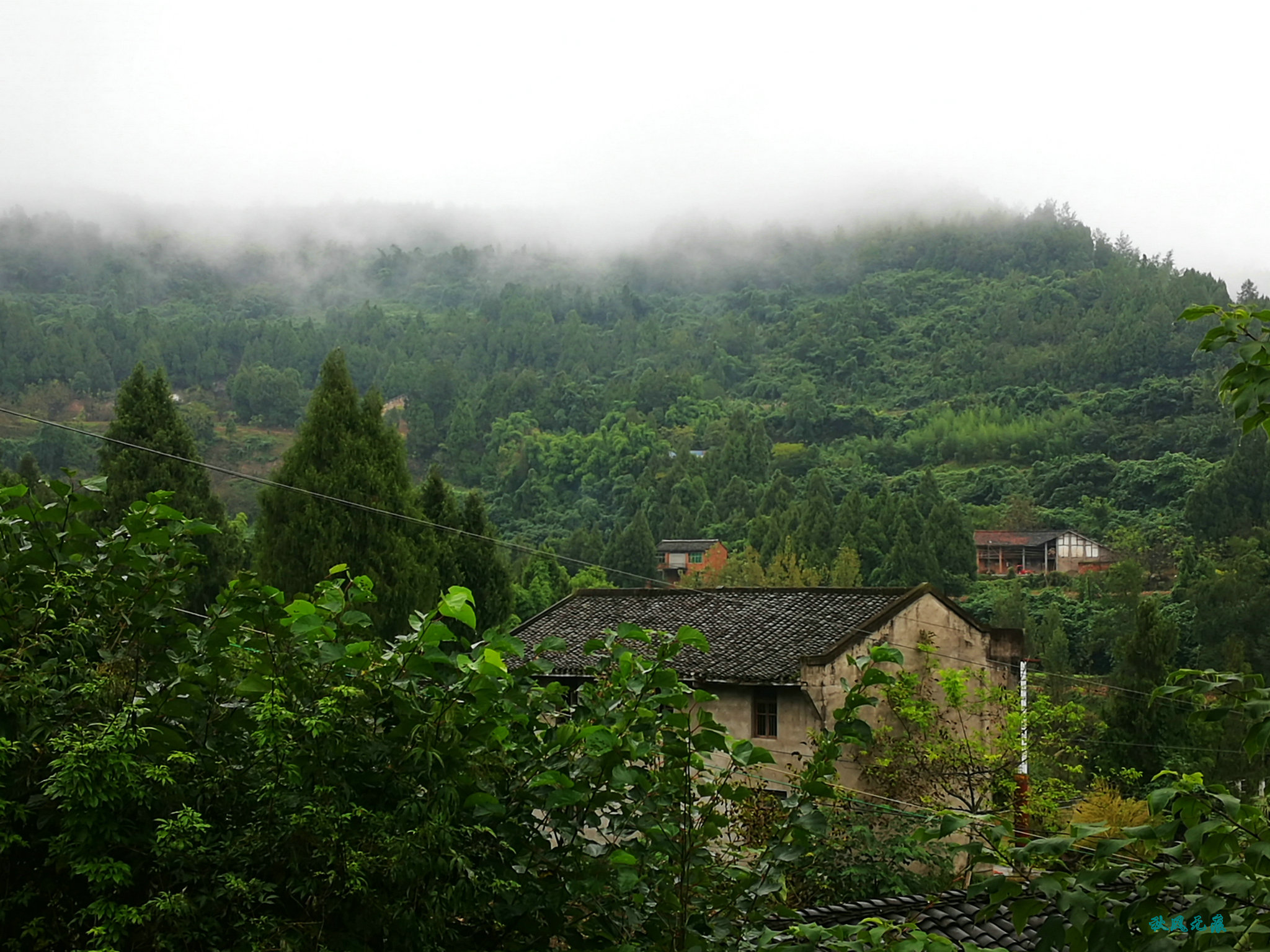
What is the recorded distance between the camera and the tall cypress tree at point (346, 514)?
23.9m

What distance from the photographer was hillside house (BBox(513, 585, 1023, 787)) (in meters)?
17.1

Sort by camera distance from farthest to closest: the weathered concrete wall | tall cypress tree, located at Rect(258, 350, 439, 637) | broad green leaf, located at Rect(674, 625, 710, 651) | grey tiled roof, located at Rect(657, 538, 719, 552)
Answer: grey tiled roof, located at Rect(657, 538, 719, 552) < tall cypress tree, located at Rect(258, 350, 439, 637) < the weathered concrete wall < broad green leaf, located at Rect(674, 625, 710, 651)

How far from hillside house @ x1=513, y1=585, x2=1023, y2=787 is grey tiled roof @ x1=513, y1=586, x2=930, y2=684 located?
0.02 m

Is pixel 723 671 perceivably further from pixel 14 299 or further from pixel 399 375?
pixel 14 299

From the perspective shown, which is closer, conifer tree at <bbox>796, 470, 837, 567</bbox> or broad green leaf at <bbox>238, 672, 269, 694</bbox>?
broad green leaf at <bbox>238, 672, 269, 694</bbox>

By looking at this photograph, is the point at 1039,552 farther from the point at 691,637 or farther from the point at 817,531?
the point at 691,637

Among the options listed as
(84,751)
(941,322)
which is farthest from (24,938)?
(941,322)

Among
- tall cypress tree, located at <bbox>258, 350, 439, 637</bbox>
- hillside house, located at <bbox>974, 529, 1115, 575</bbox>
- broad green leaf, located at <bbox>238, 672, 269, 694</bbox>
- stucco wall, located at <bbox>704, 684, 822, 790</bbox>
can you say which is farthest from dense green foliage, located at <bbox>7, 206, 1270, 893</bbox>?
stucco wall, located at <bbox>704, 684, 822, 790</bbox>

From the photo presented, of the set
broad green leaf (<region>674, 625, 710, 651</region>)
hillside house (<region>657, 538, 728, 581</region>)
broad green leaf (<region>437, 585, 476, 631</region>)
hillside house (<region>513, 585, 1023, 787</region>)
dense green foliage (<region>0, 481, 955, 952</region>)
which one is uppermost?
broad green leaf (<region>437, 585, 476, 631</region>)

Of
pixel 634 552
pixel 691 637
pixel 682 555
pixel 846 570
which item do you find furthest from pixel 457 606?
pixel 682 555

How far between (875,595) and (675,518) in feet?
202

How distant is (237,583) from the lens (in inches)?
115

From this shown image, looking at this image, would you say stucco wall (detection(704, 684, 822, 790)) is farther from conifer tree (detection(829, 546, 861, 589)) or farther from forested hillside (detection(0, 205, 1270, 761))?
conifer tree (detection(829, 546, 861, 589))

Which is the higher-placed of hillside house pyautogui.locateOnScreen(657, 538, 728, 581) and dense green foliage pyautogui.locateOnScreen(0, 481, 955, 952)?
dense green foliage pyautogui.locateOnScreen(0, 481, 955, 952)
